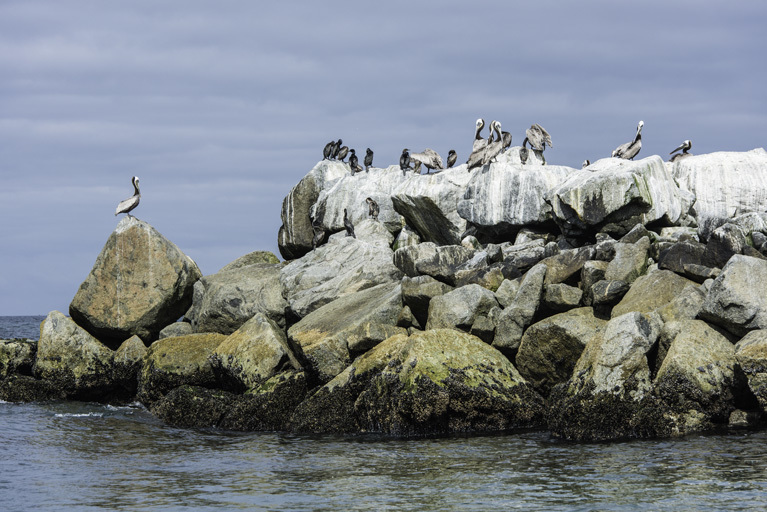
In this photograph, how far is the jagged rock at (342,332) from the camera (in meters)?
17.5

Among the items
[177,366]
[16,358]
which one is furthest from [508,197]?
[16,358]

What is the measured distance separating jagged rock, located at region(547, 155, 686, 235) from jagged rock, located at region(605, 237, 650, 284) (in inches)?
142

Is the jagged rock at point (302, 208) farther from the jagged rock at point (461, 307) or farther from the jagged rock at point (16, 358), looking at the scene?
the jagged rock at point (461, 307)

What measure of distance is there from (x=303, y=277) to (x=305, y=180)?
10374mm

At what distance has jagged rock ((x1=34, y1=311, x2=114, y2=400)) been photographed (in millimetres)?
22766

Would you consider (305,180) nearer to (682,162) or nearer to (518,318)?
(682,162)

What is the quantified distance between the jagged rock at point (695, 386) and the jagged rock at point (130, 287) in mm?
15761

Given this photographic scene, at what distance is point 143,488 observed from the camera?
38.7ft

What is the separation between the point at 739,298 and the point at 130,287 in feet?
56.5

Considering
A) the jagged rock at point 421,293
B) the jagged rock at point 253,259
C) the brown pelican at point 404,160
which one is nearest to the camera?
the jagged rock at point 421,293

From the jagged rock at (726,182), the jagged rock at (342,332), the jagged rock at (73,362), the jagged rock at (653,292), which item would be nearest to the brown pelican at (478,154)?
the jagged rock at (726,182)

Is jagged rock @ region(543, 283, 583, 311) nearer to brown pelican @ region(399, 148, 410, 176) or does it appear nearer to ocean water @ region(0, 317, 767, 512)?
ocean water @ region(0, 317, 767, 512)

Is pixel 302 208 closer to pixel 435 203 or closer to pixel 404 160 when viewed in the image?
pixel 404 160

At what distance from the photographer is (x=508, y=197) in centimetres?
2495
